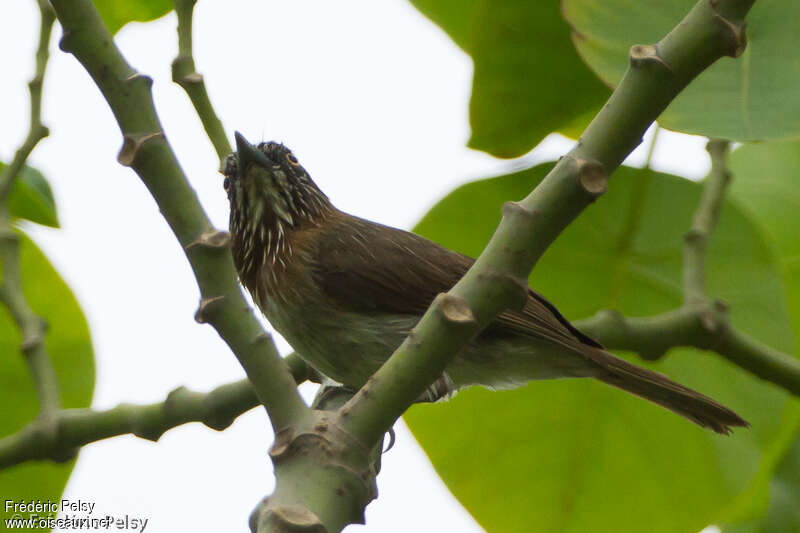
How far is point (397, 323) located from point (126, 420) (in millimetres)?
940

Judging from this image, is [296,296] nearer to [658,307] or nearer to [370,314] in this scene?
[370,314]

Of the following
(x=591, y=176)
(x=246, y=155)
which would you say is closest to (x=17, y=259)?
(x=246, y=155)

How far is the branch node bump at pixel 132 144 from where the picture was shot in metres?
1.50

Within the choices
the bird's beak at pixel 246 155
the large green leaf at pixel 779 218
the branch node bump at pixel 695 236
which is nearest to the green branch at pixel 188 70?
the bird's beak at pixel 246 155

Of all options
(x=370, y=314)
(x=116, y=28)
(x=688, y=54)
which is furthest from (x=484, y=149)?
(x=688, y=54)

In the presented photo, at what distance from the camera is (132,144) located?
1504mm

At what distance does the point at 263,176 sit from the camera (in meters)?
3.37

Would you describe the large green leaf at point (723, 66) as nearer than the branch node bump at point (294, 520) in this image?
No

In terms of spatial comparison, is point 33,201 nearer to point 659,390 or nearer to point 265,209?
point 265,209

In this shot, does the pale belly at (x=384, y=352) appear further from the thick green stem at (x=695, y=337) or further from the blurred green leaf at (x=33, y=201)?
A: the blurred green leaf at (x=33, y=201)

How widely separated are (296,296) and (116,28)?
923mm

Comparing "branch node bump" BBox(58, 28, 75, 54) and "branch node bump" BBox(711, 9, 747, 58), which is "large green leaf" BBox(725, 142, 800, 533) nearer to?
"branch node bump" BBox(711, 9, 747, 58)

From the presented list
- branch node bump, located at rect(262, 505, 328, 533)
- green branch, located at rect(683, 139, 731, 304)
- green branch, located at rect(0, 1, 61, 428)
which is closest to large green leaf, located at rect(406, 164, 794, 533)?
green branch, located at rect(683, 139, 731, 304)

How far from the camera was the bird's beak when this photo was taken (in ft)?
9.38
